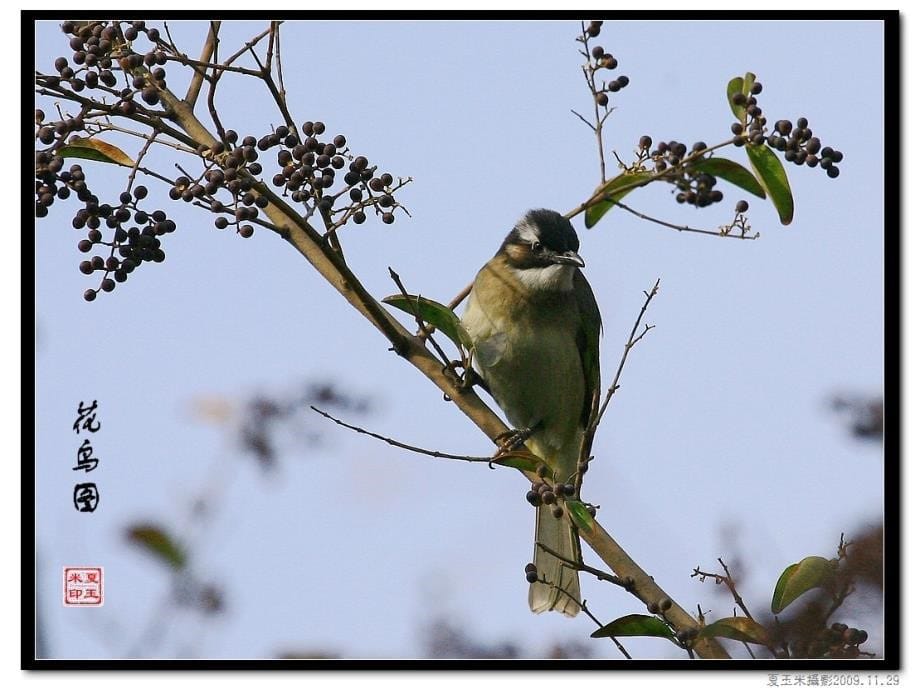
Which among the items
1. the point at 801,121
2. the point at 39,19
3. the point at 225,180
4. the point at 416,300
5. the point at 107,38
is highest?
the point at 39,19

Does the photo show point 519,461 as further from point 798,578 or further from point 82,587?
point 82,587

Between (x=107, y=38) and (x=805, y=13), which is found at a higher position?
(x=805, y=13)

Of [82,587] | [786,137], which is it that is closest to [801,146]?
[786,137]

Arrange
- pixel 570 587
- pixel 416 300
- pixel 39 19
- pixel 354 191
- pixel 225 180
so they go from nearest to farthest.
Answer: pixel 225 180 < pixel 354 191 < pixel 416 300 < pixel 39 19 < pixel 570 587

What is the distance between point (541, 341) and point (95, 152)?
1545 millimetres

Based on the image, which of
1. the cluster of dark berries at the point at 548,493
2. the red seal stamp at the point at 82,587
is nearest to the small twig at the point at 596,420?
the cluster of dark berries at the point at 548,493

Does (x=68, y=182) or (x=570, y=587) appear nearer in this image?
(x=68, y=182)

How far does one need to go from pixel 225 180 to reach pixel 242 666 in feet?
3.96

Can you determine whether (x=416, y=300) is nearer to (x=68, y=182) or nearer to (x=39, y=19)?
(x=68, y=182)

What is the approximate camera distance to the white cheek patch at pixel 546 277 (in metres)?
3.46

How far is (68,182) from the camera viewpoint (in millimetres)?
2371

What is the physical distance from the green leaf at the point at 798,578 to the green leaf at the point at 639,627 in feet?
0.92

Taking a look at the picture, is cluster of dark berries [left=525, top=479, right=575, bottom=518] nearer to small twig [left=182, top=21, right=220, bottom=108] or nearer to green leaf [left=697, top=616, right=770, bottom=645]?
green leaf [left=697, top=616, right=770, bottom=645]

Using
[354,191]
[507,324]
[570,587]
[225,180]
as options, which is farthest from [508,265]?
[225,180]
